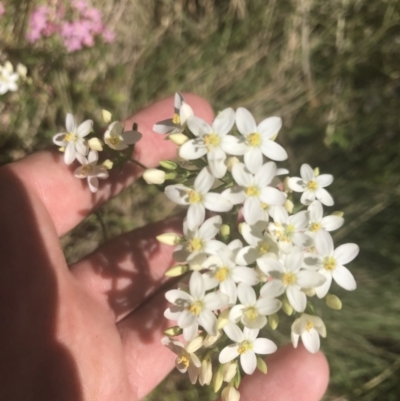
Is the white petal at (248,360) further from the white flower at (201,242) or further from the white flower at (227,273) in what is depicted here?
the white flower at (201,242)

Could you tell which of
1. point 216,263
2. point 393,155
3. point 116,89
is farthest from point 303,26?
point 216,263

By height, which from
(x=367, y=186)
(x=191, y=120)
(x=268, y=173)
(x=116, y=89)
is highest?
(x=191, y=120)

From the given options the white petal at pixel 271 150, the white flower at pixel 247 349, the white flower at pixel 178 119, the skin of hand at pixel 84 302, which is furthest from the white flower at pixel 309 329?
the white flower at pixel 178 119

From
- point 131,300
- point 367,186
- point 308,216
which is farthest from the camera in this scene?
point 367,186

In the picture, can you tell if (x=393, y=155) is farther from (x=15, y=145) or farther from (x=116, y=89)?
(x=15, y=145)

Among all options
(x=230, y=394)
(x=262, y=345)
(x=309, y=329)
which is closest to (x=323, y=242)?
(x=309, y=329)

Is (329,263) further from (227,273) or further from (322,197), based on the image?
(227,273)
